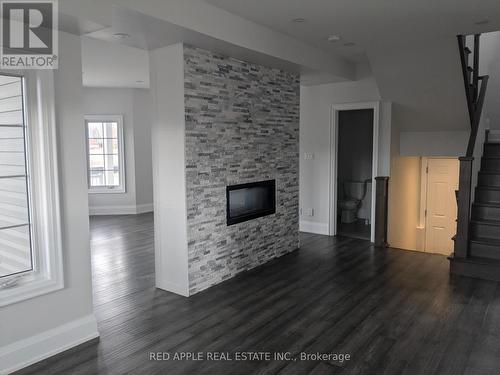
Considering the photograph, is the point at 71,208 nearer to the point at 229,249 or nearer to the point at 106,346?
the point at 106,346

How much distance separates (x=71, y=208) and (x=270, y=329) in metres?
1.82

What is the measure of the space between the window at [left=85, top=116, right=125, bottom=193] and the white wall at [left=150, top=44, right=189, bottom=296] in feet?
16.0

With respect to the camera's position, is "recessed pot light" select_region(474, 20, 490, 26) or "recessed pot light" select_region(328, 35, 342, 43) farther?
"recessed pot light" select_region(328, 35, 342, 43)

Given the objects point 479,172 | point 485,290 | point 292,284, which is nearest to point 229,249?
point 292,284

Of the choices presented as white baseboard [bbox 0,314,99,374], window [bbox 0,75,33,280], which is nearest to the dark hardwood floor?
white baseboard [bbox 0,314,99,374]

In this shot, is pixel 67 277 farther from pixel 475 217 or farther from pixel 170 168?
pixel 475 217

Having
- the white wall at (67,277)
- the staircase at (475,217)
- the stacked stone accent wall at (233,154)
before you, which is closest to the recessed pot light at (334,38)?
the stacked stone accent wall at (233,154)

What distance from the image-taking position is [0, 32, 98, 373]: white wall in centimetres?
279

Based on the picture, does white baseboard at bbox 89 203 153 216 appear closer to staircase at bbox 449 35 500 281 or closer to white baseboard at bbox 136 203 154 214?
white baseboard at bbox 136 203 154 214

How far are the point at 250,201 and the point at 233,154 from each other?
673 millimetres

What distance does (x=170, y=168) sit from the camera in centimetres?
404

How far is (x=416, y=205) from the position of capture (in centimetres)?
727

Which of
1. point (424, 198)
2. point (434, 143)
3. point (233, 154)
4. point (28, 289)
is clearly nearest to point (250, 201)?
point (233, 154)

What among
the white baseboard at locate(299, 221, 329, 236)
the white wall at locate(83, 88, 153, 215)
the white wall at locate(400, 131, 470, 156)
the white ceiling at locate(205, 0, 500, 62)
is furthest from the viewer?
the white wall at locate(83, 88, 153, 215)
